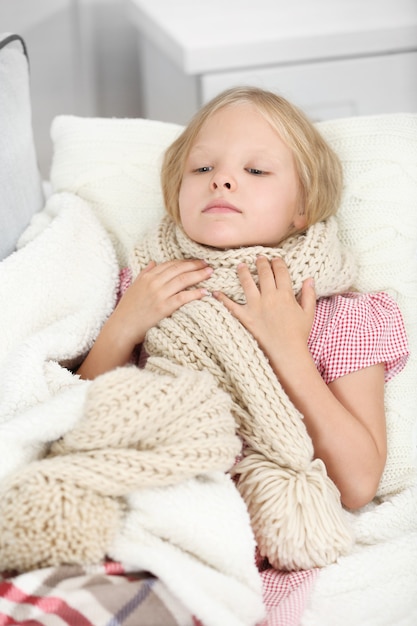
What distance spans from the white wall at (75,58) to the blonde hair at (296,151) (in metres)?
0.84

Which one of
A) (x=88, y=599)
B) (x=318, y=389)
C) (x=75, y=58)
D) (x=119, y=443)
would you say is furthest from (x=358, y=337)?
(x=75, y=58)

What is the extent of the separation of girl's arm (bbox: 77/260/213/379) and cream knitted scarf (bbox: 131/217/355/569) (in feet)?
0.06

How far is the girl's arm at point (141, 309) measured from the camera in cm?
97

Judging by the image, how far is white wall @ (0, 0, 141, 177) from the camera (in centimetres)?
176

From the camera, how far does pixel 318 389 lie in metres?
0.87

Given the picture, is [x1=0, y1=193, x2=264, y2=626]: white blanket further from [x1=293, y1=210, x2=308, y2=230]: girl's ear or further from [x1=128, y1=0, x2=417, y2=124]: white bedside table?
[x1=128, y1=0, x2=417, y2=124]: white bedside table

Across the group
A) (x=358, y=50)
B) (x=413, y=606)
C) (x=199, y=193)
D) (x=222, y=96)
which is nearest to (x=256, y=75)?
(x=358, y=50)

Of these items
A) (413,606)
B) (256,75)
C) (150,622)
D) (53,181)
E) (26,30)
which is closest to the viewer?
(150,622)

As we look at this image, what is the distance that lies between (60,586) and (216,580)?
0.45 feet

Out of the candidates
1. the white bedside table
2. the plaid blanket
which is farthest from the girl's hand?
the white bedside table

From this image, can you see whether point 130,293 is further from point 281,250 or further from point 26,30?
point 26,30

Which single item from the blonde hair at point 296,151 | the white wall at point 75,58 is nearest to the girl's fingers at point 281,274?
the blonde hair at point 296,151

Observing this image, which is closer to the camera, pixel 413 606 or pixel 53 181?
pixel 413 606

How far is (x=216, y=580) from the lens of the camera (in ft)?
2.27
